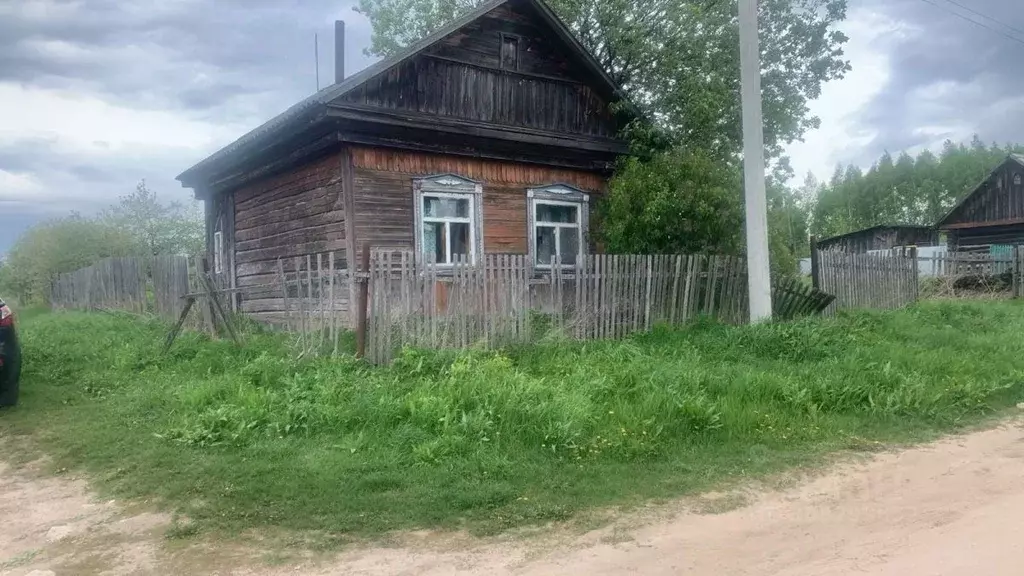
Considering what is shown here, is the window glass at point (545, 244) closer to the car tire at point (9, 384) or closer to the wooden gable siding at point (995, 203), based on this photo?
the car tire at point (9, 384)

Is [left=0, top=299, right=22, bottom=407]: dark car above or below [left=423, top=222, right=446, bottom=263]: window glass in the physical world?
below

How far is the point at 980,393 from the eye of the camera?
726 centimetres

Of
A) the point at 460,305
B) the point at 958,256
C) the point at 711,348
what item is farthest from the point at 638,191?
the point at 958,256

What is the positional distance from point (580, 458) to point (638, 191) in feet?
24.0

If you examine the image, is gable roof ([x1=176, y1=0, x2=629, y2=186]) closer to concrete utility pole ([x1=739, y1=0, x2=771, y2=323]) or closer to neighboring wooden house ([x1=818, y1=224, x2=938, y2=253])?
concrete utility pole ([x1=739, y1=0, x2=771, y2=323])

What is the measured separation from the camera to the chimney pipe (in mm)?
13750

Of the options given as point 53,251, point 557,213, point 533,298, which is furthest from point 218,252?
point 53,251

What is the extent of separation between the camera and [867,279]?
13773 millimetres

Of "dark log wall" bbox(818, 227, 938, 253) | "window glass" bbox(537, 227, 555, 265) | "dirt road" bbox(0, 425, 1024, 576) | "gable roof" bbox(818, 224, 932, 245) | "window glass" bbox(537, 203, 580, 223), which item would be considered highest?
"gable roof" bbox(818, 224, 932, 245)

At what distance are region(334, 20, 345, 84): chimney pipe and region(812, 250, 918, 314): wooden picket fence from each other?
9.44 m

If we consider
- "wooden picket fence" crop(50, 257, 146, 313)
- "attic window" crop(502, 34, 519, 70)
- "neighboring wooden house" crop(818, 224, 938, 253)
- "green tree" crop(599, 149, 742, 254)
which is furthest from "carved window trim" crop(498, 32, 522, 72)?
"neighboring wooden house" crop(818, 224, 938, 253)

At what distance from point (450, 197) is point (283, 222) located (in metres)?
3.21

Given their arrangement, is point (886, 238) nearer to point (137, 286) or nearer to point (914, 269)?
point (914, 269)

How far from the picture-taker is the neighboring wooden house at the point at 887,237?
3572 cm
